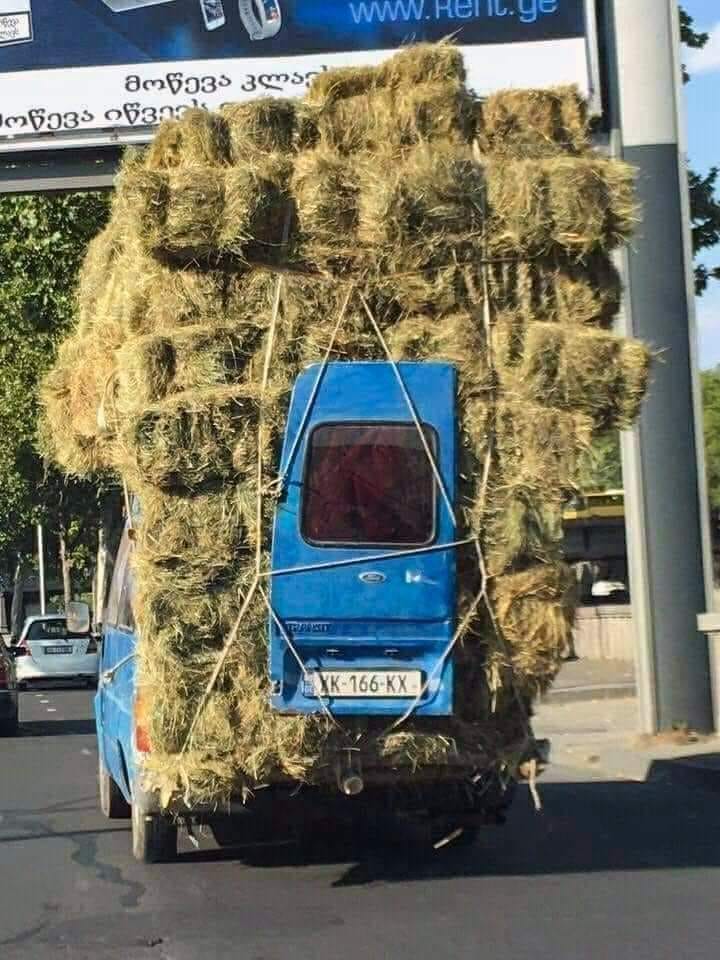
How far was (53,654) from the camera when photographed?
30.6 meters

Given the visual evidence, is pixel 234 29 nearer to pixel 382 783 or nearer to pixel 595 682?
pixel 382 783

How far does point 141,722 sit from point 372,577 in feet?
4.40

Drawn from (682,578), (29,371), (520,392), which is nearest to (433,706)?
(520,392)

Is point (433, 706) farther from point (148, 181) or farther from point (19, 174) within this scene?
point (19, 174)

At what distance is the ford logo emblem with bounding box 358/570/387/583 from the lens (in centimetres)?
774

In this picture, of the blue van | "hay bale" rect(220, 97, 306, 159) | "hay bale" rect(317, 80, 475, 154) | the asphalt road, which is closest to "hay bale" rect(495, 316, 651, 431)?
the blue van

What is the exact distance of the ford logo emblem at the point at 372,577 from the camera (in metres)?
7.74

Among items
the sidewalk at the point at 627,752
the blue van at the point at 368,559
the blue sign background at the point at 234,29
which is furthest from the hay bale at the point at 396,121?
the blue sign background at the point at 234,29

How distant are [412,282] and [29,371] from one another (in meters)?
23.0

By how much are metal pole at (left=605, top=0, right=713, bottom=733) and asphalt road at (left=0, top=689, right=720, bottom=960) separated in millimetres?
2775

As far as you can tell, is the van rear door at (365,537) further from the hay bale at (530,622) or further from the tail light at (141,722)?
the tail light at (141,722)

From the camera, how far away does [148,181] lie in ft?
26.0

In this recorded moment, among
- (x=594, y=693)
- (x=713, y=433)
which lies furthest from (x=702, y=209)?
(x=713, y=433)

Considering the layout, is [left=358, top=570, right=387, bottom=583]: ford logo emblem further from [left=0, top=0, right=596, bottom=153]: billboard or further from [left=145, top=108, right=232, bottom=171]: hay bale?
[left=0, top=0, right=596, bottom=153]: billboard
